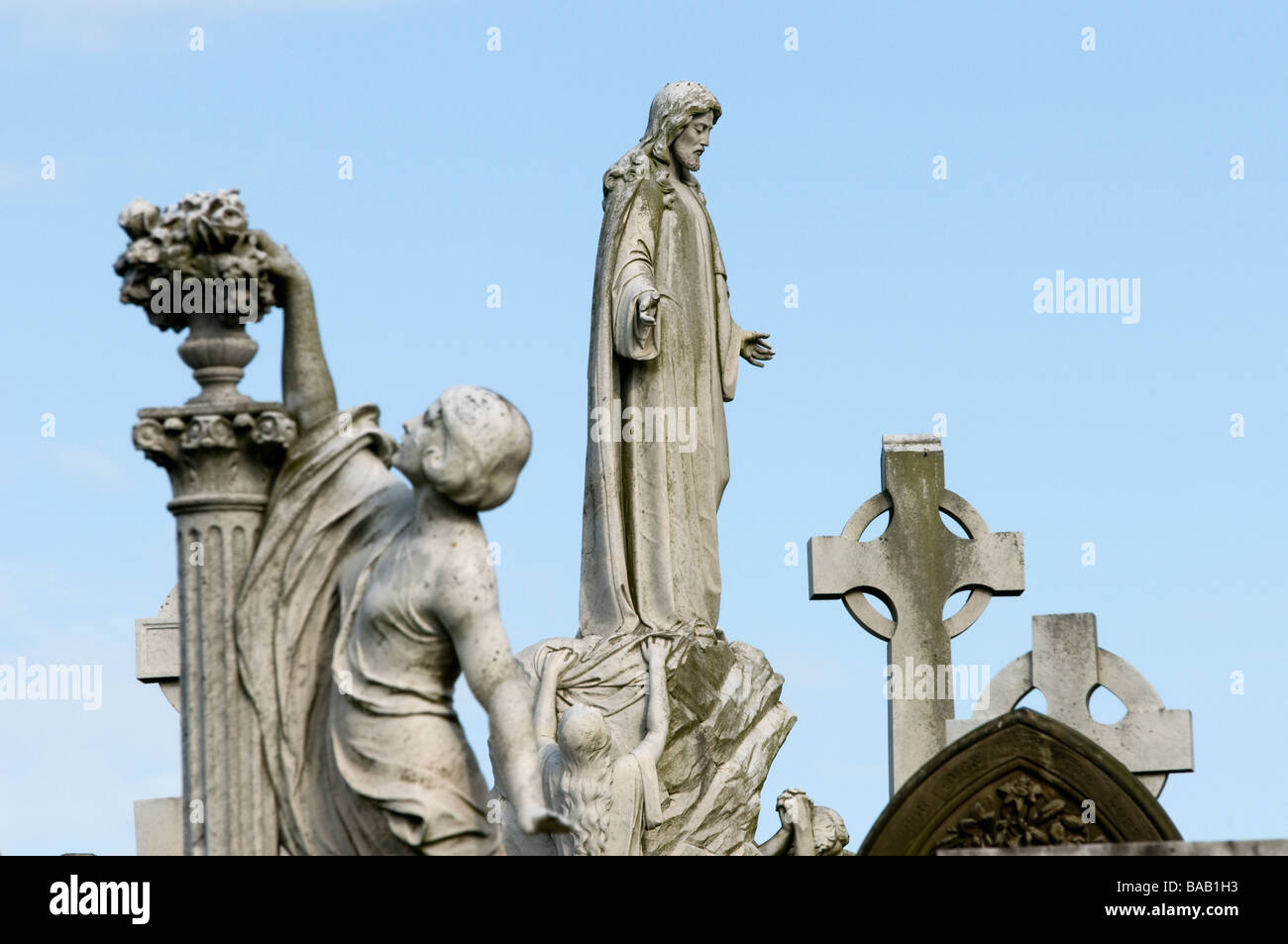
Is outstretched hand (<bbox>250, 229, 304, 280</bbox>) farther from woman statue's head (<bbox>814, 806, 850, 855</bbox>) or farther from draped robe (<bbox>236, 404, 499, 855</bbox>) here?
woman statue's head (<bbox>814, 806, 850, 855</bbox>)

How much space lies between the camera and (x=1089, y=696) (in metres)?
16.0

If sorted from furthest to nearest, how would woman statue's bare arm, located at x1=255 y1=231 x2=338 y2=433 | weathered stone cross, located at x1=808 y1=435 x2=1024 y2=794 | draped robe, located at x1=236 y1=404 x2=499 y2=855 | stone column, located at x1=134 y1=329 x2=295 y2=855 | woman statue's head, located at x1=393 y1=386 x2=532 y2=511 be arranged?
weathered stone cross, located at x1=808 y1=435 x2=1024 y2=794 → woman statue's bare arm, located at x1=255 y1=231 x2=338 y2=433 → stone column, located at x1=134 y1=329 x2=295 y2=855 → draped robe, located at x1=236 y1=404 x2=499 y2=855 → woman statue's head, located at x1=393 y1=386 x2=532 y2=511

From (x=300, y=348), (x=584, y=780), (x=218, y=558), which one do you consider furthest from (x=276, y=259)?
(x=584, y=780)

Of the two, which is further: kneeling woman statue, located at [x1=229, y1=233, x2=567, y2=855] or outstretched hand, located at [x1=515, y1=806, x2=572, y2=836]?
kneeling woman statue, located at [x1=229, y1=233, x2=567, y2=855]

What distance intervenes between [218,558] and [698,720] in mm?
5925

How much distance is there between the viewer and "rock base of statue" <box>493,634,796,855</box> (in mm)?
15156

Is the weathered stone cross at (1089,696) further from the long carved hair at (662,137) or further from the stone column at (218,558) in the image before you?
the stone column at (218,558)

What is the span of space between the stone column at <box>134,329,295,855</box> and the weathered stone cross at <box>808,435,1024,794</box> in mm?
7168

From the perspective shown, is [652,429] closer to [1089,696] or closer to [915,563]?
[915,563]

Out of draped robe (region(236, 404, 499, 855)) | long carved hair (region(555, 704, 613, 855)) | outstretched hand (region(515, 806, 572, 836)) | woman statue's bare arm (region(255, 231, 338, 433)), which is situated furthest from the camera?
long carved hair (region(555, 704, 613, 855))

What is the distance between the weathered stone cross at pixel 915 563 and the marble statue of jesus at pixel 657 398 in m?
0.87

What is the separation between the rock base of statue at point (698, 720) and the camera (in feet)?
49.7

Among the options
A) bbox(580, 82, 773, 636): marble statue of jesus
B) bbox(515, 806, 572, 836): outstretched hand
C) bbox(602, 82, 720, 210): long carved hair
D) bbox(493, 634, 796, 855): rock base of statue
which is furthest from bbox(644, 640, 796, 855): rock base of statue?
bbox(515, 806, 572, 836): outstretched hand
